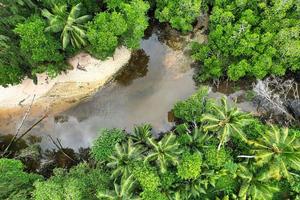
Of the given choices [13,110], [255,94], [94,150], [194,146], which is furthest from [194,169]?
[13,110]

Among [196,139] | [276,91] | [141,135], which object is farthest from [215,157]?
[276,91]

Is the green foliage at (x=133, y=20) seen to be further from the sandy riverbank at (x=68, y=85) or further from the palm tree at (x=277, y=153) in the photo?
the palm tree at (x=277, y=153)

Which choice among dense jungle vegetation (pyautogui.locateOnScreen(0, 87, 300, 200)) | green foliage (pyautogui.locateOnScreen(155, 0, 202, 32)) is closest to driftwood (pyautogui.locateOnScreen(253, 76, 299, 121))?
dense jungle vegetation (pyautogui.locateOnScreen(0, 87, 300, 200))

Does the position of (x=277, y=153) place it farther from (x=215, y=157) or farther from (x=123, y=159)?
(x=123, y=159)

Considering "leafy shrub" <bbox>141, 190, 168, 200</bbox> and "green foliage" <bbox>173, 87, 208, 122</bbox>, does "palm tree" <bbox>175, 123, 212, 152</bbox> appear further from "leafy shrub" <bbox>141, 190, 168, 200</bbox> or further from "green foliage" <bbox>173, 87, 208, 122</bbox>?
"leafy shrub" <bbox>141, 190, 168, 200</bbox>

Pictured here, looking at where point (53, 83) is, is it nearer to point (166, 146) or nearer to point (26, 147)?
point (26, 147)

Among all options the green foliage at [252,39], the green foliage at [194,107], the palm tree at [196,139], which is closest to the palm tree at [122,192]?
the palm tree at [196,139]
